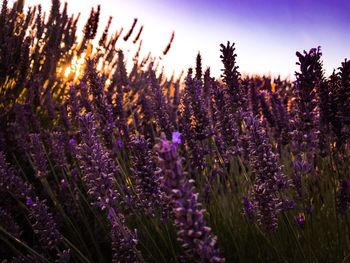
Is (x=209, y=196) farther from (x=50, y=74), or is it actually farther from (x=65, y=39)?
(x=65, y=39)

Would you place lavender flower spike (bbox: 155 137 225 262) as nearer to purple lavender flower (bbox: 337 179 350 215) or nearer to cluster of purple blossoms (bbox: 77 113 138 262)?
cluster of purple blossoms (bbox: 77 113 138 262)

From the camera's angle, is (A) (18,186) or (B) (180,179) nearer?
(B) (180,179)

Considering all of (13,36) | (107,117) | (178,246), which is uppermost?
(13,36)

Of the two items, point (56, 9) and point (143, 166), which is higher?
point (56, 9)

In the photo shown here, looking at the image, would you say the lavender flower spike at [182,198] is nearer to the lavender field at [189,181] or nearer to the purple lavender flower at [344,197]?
the lavender field at [189,181]

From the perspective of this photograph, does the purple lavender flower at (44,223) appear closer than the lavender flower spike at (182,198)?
No

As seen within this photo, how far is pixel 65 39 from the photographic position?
5.21 metres

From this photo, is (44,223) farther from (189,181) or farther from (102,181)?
(189,181)

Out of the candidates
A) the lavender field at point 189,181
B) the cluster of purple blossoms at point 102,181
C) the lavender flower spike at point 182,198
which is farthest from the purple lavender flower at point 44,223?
the lavender flower spike at point 182,198

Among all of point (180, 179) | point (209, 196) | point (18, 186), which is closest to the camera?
point (180, 179)

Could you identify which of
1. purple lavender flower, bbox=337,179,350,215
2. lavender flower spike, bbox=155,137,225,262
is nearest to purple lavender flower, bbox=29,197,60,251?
lavender flower spike, bbox=155,137,225,262

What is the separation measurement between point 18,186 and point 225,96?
115cm

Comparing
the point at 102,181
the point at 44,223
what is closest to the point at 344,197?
the point at 102,181

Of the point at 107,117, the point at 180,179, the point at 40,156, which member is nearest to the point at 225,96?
the point at 107,117
